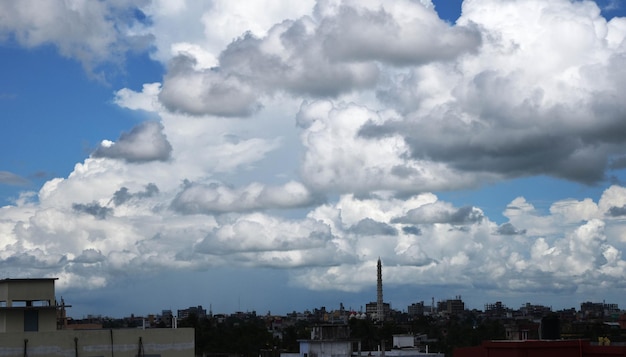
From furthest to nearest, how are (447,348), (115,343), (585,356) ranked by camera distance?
(447,348), (115,343), (585,356)

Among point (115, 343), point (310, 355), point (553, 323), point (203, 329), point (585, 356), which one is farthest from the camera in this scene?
point (203, 329)

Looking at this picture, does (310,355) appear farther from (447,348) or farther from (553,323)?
(447,348)

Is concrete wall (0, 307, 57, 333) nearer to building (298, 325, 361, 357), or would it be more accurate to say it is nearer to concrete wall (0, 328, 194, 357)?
concrete wall (0, 328, 194, 357)

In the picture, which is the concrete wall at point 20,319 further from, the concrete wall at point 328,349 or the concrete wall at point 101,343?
the concrete wall at point 328,349

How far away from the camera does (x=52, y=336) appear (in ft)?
193

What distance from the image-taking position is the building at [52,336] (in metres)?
58.2

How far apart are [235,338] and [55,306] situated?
96537 millimetres

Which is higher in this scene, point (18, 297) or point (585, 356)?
point (18, 297)

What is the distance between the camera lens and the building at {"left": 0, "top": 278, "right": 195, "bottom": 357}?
58219 mm

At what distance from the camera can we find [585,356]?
164 feet

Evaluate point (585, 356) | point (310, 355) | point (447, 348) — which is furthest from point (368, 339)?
point (585, 356)

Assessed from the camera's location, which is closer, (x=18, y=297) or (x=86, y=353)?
(x=86, y=353)

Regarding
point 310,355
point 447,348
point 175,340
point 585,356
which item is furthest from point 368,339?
point 585,356

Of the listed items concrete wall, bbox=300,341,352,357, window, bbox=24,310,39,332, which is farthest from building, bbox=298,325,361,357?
window, bbox=24,310,39,332
